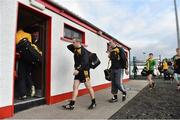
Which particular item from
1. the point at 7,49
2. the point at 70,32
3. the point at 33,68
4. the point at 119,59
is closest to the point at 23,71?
the point at 33,68

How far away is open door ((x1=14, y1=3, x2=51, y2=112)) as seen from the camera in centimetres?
772

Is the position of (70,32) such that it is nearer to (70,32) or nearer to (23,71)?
(70,32)

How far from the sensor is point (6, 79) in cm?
Answer: 642

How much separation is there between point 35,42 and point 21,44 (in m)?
1.52

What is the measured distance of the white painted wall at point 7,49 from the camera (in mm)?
6328

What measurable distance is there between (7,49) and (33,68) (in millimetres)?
2786

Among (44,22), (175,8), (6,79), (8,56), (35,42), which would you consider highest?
(175,8)

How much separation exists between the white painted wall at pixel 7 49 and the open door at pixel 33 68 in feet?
1.97

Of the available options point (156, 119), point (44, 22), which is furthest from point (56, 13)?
point (156, 119)

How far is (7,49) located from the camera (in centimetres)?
648

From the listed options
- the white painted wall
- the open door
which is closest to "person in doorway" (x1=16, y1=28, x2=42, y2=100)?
the open door

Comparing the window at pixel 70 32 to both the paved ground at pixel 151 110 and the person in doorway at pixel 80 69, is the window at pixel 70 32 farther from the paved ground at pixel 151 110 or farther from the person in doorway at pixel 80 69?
the paved ground at pixel 151 110

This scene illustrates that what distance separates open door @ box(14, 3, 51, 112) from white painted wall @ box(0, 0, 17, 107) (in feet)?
1.97

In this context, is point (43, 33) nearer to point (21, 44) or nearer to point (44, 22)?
point (44, 22)
